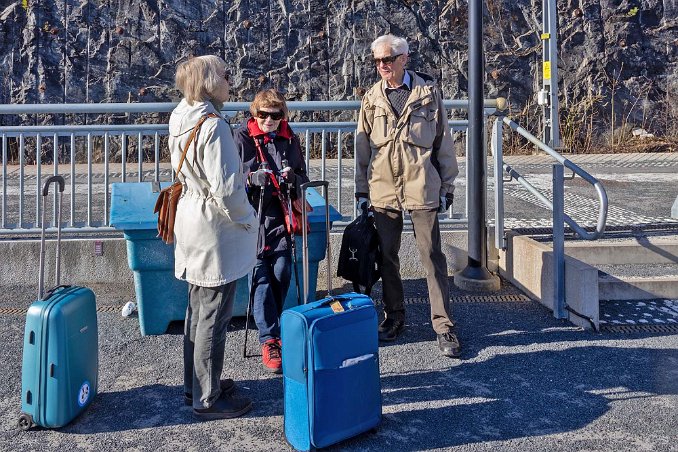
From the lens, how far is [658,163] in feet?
44.9

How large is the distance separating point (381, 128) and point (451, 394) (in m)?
1.80

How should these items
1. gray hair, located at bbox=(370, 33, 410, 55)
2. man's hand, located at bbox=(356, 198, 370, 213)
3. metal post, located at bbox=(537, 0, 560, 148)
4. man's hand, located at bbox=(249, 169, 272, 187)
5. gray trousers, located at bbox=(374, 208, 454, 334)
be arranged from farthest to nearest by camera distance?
metal post, located at bbox=(537, 0, 560, 148) < man's hand, located at bbox=(356, 198, 370, 213) < gray trousers, located at bbox=(374, 208, 454, 334) < gray hair, located at bbox=(370, 33, 410, 55) < man's hand, located at bbox=(249, 169, 272, 187)

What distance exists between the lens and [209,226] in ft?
13.6

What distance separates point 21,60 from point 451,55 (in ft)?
27.5

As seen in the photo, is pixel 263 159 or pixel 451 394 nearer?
pixel 451 394

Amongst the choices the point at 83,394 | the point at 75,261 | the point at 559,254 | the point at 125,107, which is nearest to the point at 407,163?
the point at 559,254

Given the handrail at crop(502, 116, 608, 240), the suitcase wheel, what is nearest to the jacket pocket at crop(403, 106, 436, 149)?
the handrail at crop(502, 116, 608, 240)

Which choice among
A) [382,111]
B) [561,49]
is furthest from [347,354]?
[561,49]

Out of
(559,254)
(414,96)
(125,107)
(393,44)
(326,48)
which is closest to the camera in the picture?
(393,44)

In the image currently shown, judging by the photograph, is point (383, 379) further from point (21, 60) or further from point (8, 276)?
point (21, 60)

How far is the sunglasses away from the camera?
499cm

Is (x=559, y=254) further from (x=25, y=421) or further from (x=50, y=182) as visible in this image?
(x=25, y=421)

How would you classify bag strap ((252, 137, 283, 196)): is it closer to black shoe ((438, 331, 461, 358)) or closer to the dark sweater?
the dark sweater

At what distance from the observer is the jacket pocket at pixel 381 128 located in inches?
211
